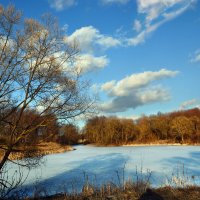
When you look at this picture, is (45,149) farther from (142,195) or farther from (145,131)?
(145,131)

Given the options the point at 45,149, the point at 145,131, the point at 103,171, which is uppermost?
the point at 145,131

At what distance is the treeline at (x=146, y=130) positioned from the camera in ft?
154

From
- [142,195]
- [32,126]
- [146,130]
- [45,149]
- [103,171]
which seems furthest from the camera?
[146,130]

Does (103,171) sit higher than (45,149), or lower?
lower

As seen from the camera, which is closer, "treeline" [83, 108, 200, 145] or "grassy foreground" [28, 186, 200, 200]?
"grassy foreground" [28, 186, 200, 200]

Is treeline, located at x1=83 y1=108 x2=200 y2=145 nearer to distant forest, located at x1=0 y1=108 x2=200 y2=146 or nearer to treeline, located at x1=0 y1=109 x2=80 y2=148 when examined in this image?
distant forest, located at x1=0 y1=108 x2=200 y2=146

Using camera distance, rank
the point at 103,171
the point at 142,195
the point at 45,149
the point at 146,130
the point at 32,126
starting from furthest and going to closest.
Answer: the point at 146,130 → the point at 45,149 → the point at 103,171 → the point at 32,126 → the point at 142,195

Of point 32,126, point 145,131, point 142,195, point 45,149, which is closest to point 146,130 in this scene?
point 145,131

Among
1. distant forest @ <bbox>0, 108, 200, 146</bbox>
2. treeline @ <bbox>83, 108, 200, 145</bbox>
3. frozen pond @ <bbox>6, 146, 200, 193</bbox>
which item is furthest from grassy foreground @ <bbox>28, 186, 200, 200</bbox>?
treeline @ <bbox>83, 108, 200, 145</bbox>

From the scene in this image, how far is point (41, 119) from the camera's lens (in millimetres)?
8852

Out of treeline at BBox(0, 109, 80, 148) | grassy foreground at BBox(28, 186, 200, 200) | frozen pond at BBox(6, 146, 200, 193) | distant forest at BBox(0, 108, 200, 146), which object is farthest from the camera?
distant forest at BBox(0, 108, 200, 146)

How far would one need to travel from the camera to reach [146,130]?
2052 inches

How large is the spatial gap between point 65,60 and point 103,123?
46.1m

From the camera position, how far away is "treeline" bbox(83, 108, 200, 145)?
4703 cm
